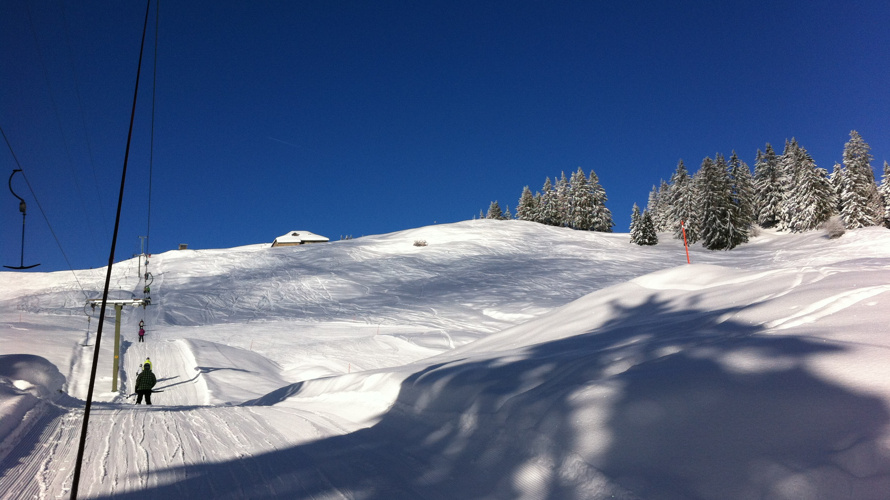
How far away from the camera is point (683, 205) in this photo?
6219cm

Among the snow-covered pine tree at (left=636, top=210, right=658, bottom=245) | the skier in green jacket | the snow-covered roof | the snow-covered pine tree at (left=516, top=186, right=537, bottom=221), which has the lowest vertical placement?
the skier in green jacket

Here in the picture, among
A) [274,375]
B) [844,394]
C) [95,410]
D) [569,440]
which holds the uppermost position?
[844,394]

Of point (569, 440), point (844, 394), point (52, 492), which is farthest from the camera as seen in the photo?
point (52, 492)

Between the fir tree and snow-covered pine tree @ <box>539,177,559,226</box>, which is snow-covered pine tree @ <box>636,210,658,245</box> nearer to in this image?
the fir tree

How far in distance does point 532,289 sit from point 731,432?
2957 cm

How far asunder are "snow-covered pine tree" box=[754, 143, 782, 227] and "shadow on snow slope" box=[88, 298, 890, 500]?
65387 millimetres

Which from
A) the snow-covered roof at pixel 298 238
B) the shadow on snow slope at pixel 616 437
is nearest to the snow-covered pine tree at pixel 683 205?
the snow-covered roof at pixel 298 238

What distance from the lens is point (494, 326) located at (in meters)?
23.9

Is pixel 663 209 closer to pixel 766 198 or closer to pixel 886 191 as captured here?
pixel 766 198

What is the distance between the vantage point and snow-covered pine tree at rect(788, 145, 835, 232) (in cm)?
4894

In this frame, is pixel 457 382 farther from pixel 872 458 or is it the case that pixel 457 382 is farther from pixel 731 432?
pixel 872 458

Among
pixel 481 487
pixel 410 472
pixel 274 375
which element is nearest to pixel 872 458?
pixel 481 487

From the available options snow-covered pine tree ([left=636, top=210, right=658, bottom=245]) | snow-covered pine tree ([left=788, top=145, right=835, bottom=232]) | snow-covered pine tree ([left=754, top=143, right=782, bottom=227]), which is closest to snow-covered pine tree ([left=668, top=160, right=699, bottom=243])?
snow-covered pine tree ([left=636, top=210, right=658, bottom=245])

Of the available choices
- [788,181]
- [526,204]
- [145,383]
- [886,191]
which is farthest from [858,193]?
[145,383]
